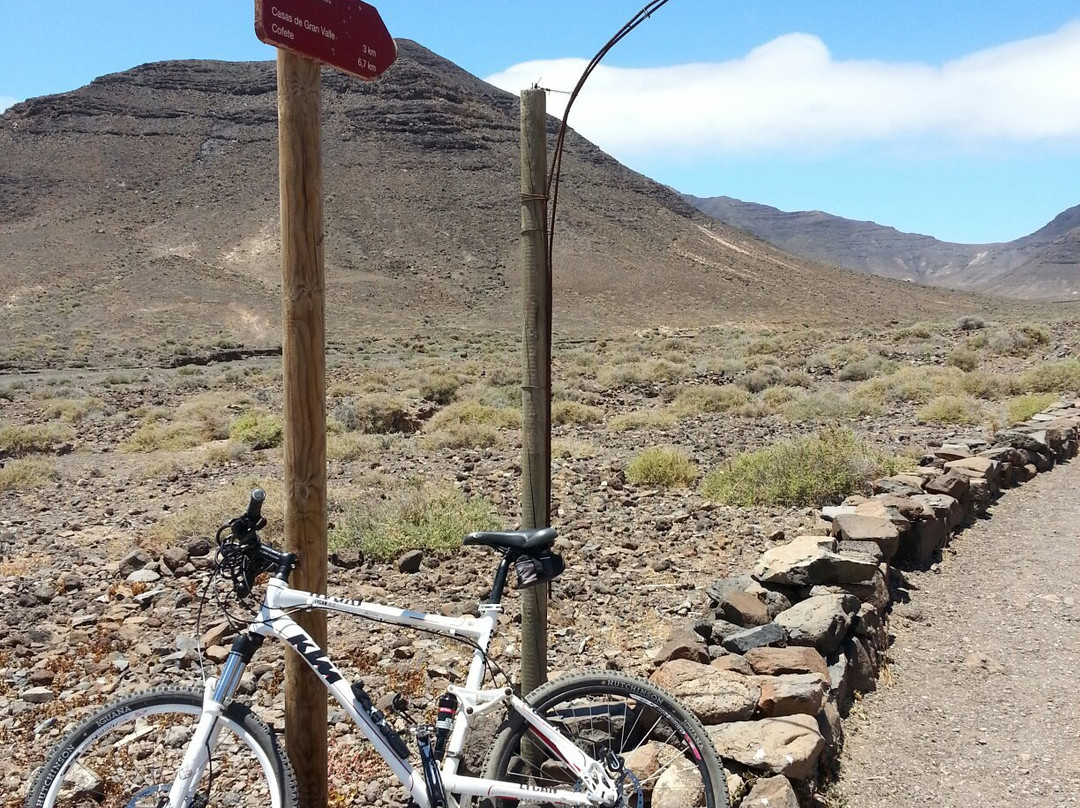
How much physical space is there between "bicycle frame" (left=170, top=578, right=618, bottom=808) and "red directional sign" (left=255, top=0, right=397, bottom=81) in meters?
1.66

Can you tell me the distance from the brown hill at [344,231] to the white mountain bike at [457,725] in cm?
3685

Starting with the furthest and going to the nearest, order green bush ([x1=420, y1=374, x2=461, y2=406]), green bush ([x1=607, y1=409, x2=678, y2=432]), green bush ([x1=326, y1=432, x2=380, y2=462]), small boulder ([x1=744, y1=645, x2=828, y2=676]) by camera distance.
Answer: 1. green bush ([x1=420, y1=374, x2=461, y2=406])
2. green bush ([x1=607, y1=409, x2=678, y2=432])
3. green bush ([x1=326, y1=432, x2=380, y2=462])
4. small boulder ([x1=744, y1=645, x2=828, y2=676])

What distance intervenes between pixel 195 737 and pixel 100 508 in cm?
771

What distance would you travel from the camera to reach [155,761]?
11.9 ft

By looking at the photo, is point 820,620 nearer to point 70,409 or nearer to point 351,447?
point 351,447

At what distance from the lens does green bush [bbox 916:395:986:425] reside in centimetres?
1240

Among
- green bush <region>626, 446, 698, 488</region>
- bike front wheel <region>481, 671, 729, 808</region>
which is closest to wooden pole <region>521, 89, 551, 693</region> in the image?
bike front wheel <region>481, 671, 729, 808</region>

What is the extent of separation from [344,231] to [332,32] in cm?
6648

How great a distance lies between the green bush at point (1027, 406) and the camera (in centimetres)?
1210

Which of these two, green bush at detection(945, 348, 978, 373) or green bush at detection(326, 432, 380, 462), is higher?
green bush at detection(945, 348, 978, 373)

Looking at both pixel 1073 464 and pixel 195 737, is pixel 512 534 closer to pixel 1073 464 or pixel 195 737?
pixel 195 737

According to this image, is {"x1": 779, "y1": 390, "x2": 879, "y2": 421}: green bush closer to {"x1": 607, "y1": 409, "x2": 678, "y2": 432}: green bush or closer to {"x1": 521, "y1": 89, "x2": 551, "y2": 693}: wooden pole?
{"x1": 607, "y1": 409, "x2": 678, "y2": 432}: green bush

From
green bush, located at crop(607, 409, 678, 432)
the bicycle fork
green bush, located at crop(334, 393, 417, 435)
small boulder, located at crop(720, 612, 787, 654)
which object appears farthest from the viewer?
green bush, located at crop(334, 393, 417, 435)

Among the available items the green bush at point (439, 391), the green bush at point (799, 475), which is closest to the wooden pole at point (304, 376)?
the green bush at point (799, 475)
